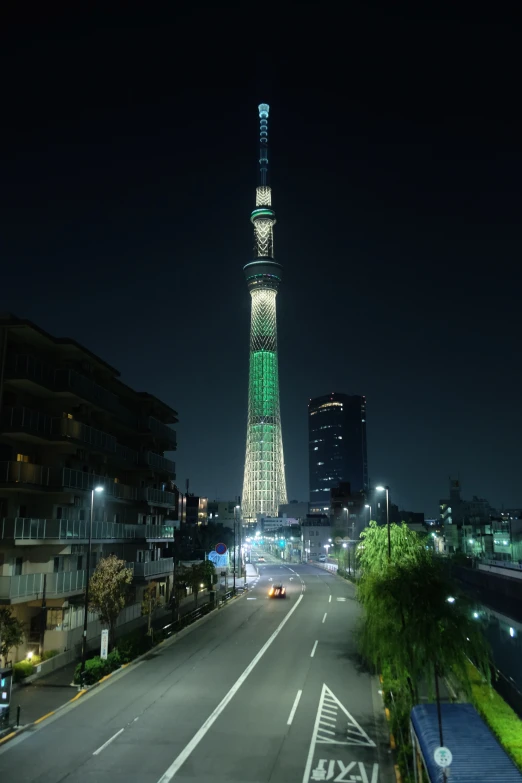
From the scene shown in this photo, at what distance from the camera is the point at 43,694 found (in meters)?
24.4

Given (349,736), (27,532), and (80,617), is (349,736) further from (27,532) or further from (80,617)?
(80,617)

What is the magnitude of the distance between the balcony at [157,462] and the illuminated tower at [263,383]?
352 feet

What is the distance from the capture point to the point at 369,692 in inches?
973

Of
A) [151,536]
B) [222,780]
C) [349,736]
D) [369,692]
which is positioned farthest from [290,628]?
[222,780]

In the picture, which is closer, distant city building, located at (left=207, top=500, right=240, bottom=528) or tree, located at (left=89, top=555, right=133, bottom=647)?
tree, located at (left=89, top=555, right=133, bottom=647)

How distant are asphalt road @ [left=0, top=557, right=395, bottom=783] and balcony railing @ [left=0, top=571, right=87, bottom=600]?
202 inches

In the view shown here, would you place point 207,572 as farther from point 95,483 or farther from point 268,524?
point 268,524

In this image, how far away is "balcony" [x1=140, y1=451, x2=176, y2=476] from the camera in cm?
4762

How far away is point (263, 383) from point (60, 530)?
130 metres

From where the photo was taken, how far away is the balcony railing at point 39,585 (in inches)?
1076

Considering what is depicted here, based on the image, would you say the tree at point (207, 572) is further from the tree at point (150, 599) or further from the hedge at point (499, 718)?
the hedge at point (499, 718)

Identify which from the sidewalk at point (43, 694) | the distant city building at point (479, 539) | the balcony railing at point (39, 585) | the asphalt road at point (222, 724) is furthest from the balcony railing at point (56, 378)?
the distant city building at point (479, 539)

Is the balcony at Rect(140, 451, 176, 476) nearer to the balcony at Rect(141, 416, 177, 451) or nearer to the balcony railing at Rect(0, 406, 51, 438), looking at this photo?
the balcony at Rect(141, 416, 177, 451)

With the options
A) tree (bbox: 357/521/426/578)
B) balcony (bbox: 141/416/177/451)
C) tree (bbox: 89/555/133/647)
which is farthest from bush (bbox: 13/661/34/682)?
balcony (bbox: 141/416/177/451)
